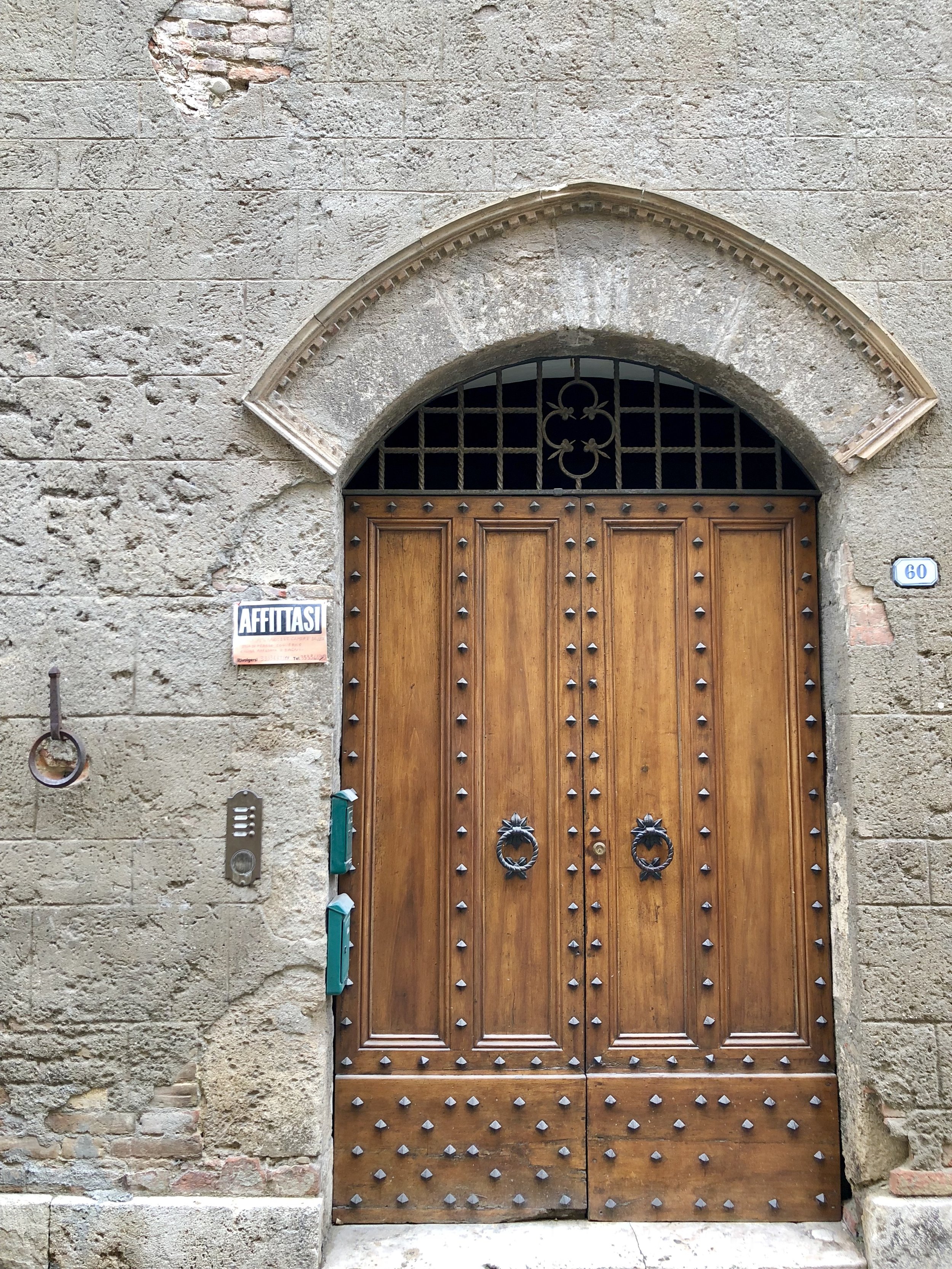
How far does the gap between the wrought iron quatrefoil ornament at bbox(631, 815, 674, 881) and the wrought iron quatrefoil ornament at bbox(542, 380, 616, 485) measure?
4.33 ft

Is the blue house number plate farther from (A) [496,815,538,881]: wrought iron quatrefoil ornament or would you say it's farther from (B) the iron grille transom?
(A) [496,815,538,881]: wrought iron quatrefoil ornament

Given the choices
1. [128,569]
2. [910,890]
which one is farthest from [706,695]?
[128,569]

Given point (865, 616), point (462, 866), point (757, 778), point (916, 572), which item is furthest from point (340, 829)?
point (916, 572)

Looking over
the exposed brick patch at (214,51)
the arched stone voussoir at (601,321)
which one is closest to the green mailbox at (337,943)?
the arched stone voussoir at (601,321)

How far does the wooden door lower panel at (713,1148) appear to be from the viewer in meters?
3.27

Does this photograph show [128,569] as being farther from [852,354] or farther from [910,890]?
[910,890]

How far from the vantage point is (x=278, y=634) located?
10.6ft

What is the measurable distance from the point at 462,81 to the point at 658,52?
728mm

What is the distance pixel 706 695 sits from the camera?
3508 mm

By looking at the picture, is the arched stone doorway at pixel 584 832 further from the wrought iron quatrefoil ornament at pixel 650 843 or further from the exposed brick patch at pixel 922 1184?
the exposed brick patch at pixel 922 1184

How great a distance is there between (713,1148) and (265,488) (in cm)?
279

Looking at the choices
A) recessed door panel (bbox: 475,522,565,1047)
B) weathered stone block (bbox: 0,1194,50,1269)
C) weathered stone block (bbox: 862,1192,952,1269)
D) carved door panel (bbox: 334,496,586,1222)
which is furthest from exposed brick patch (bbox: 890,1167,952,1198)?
weathered stone block (bbox: 0,1194,50,1269)

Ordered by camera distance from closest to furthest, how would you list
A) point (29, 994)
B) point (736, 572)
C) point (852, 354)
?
point (29, 994)
point (852, 354)
point (736, 572)

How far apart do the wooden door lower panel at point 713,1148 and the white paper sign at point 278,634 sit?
1.83 meters
